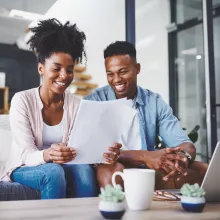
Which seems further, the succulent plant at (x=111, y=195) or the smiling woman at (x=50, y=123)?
the smiling woman at (x=50, y=123)

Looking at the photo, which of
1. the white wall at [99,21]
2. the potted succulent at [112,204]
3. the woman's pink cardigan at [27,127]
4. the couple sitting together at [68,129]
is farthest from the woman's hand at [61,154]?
the white wall at [99,21]

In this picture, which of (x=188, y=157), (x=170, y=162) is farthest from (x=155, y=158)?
(x=188, y=157)

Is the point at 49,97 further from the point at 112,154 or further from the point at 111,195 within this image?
the point at 111,195

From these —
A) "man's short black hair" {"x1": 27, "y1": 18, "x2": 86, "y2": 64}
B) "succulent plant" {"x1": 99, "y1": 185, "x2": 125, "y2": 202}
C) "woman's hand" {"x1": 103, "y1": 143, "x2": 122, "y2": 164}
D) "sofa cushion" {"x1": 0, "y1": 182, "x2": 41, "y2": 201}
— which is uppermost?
"man's short black hair" {"x1": 27, "y1": 18, "x2": 86, "y2": 64}

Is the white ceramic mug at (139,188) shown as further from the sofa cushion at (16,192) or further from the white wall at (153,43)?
the white wall at (153,43)

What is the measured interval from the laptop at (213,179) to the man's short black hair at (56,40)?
3.15 ft

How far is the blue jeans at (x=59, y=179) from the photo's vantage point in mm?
1377

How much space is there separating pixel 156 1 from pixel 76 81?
5.20 ft

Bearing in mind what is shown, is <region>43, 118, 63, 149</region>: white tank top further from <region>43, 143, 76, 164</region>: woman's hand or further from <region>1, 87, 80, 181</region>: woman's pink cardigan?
<region>43, 143, 76, 164</region>: woman's hand

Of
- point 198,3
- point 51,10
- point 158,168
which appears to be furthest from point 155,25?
point 158,168

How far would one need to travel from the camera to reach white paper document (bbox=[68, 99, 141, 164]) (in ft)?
4.18

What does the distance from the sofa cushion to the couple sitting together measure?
0.10 feet

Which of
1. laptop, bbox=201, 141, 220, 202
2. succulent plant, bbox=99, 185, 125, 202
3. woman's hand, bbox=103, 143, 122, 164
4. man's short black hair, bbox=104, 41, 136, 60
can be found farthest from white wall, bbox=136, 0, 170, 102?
succulent plant, bbox=99, 185, 125, 202

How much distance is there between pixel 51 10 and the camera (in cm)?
469
